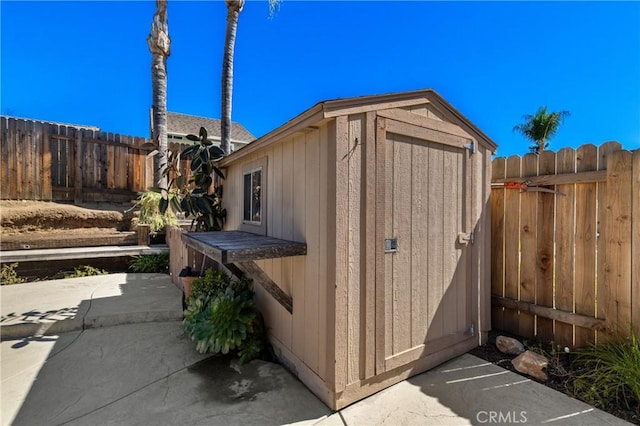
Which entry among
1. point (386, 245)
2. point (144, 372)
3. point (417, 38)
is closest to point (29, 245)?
point (144, 372)

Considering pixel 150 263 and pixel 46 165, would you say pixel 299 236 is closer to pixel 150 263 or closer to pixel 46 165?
pixel 150 263

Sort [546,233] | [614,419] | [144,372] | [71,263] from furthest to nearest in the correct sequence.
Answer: [71,263] < [546,233] < [144,372] < [614,419]

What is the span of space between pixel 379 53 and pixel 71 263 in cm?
812

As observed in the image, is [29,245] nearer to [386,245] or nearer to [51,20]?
[51,20]

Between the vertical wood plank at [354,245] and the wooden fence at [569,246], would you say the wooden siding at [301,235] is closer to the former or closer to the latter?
the vertical wood plank at [354,245]

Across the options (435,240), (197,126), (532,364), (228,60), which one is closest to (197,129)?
(197,126)

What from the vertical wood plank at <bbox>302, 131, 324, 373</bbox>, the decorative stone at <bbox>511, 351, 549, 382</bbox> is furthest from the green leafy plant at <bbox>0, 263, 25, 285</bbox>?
the decorative stone at <bbox>511, 351, 549, 382</bbox>

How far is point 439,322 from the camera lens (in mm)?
2580

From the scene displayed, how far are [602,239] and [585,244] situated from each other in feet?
0.44

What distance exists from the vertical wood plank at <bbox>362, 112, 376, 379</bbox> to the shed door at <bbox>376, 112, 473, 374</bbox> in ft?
0.15

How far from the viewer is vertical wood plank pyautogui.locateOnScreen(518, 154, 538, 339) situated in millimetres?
2928

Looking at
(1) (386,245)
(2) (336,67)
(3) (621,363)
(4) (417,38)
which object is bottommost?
(3) (621,363)

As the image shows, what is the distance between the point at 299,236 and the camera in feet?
7.74

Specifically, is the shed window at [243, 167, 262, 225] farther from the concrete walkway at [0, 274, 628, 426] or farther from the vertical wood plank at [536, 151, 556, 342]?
the vertical wood plank at [536, 151, 556, 342]
